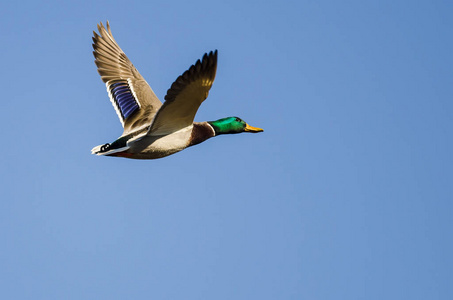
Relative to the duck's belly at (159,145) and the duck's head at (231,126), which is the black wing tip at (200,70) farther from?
the duck's head at (231,126)

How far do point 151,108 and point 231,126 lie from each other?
4.80 ft

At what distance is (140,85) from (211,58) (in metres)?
3.39

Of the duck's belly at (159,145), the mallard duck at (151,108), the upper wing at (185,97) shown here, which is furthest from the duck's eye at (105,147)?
the upper wing at (185,97)

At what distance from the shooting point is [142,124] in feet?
34.6

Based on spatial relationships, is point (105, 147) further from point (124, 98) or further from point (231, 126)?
point (231, 126)

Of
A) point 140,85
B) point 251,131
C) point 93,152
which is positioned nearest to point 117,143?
point 93,152

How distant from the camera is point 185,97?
9070mm

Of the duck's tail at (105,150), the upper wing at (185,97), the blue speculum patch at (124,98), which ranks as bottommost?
the duck's tail at (105,150)

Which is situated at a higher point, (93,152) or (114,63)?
(114,63)

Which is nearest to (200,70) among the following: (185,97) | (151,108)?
(185,97)

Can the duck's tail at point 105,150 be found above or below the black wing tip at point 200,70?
below

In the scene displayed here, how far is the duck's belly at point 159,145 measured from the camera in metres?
9.82

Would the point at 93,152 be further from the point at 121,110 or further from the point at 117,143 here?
the point at 121,110

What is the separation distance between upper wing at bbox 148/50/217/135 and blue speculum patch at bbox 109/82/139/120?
134 centimetres
